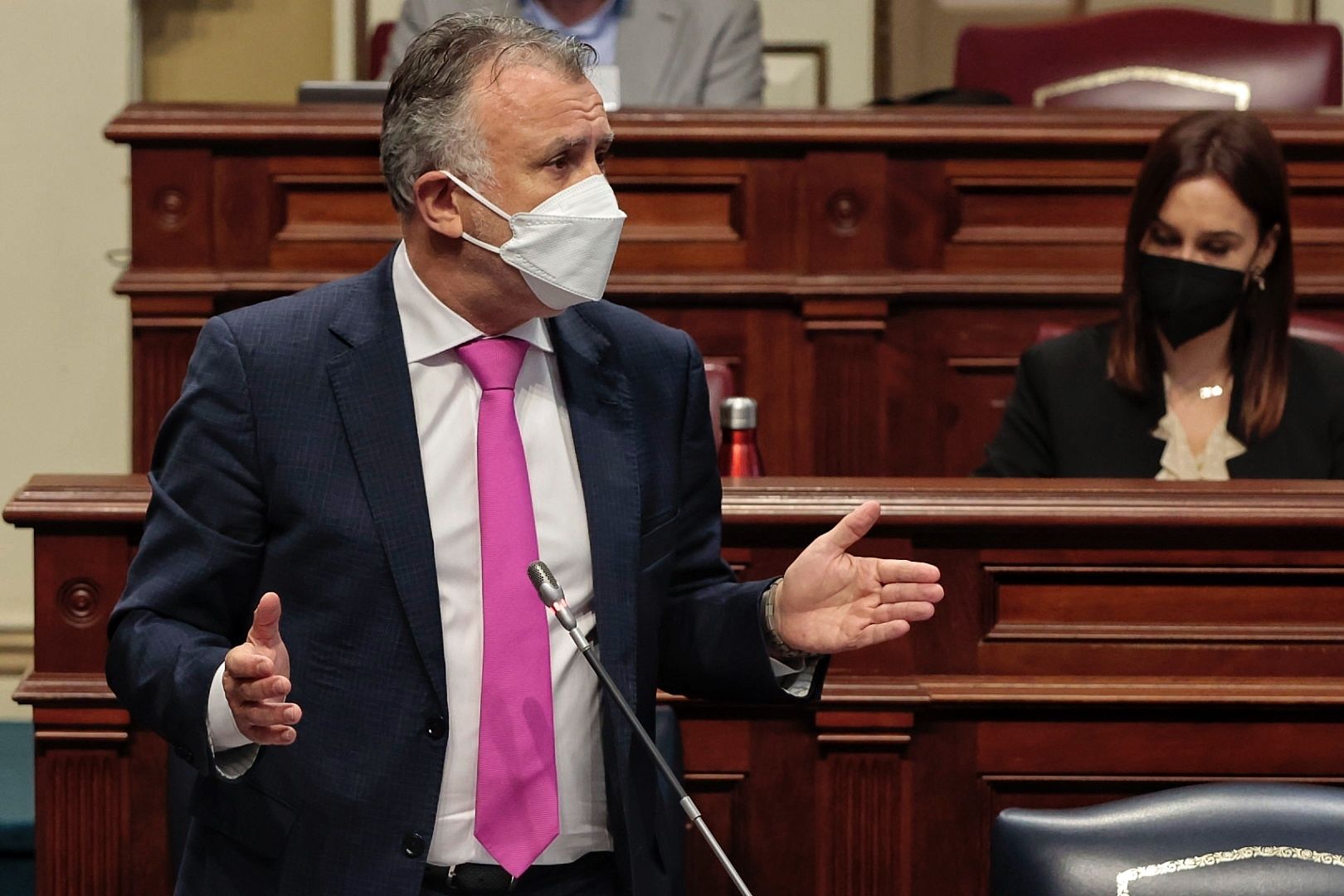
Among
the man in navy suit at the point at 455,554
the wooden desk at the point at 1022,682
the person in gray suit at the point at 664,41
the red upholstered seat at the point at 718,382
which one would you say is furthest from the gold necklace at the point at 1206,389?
the man in navy suit at the point at 455,554

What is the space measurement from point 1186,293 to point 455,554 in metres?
1.27

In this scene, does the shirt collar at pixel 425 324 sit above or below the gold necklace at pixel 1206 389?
above

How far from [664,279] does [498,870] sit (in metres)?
1.40

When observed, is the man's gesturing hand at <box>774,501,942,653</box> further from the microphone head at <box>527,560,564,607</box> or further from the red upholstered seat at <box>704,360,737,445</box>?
the red upholstered seat at <box>704,360,737,445</box>

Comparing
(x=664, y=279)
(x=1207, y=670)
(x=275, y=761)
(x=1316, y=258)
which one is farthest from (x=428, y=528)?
(x=1316, y=258)

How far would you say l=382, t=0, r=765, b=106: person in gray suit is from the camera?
9.55 feet

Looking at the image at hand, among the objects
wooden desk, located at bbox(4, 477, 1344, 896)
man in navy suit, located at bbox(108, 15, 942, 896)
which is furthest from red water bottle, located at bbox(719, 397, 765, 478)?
man in navy suit, located at bbox(108, 15, 942, 896)

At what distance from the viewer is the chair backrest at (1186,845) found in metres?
1.14

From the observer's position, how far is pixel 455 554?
1124 millimetres

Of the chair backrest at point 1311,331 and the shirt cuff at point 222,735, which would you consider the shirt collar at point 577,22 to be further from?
the shirt cuff at point 222,735

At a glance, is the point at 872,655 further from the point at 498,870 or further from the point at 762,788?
the point at 498,870

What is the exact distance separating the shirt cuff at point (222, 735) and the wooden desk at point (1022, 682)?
1.50 feet

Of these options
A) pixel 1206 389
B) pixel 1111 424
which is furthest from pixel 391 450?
pixel 1206 389

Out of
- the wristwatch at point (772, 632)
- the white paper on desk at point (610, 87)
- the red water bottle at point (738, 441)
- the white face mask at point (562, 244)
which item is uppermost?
the white paper on desk at point (610, 87)
